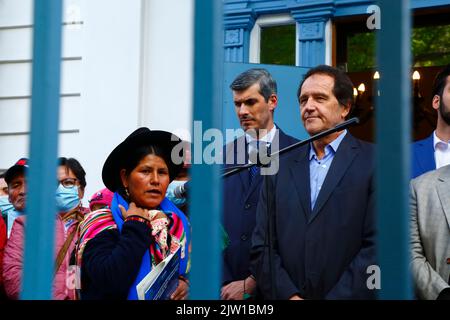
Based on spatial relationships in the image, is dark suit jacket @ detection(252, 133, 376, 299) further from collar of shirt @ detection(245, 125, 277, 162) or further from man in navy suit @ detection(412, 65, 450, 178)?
man in navy suit @ detection(412, 65, 450, 178)

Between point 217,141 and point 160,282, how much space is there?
171cm

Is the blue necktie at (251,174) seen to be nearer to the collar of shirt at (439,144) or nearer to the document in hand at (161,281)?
the document in hand at (161,281)

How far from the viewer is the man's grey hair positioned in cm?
365

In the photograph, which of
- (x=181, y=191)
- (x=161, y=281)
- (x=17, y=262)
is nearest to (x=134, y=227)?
(x=161, y=281)

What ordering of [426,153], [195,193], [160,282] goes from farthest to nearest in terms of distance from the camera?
[426,153], [160,282], [195,193]

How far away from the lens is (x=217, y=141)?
3.65 feet

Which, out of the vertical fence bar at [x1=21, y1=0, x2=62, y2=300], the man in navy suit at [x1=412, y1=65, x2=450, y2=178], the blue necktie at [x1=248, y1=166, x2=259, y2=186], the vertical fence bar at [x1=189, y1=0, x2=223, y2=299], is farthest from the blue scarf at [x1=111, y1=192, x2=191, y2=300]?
the vertical fence bar at [x1=189, y1=0, x2=223, y2=299]

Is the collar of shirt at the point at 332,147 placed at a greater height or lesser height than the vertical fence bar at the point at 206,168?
greater

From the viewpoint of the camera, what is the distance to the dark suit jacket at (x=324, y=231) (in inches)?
109

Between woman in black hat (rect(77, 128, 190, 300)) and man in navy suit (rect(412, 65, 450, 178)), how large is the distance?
4.27 ft

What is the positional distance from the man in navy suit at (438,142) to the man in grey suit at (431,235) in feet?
1.52

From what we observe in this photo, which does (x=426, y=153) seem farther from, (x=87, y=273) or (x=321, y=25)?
(x=321, y=25)

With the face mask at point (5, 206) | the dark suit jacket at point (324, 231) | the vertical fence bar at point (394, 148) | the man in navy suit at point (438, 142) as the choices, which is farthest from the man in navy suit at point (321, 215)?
the face mask at point (5, 206)

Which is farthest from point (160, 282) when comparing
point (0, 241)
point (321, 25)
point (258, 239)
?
point (321, 25)
